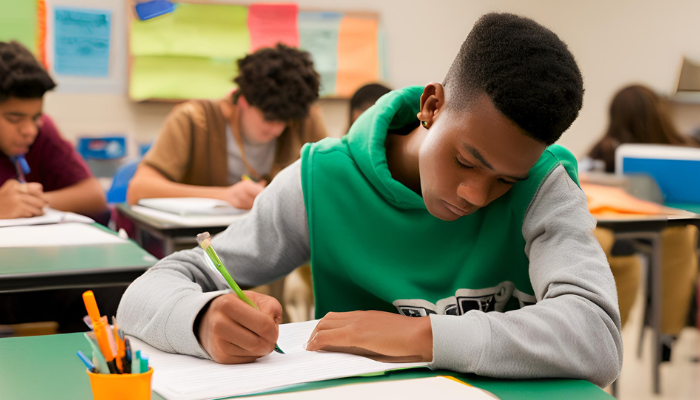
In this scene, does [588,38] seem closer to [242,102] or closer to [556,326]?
[242,102]

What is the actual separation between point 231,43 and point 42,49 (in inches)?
38.4

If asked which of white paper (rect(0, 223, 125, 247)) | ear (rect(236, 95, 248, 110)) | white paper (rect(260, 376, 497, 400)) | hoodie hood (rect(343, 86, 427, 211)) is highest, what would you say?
hoodie hood (rect(343, 86, 427, 211))

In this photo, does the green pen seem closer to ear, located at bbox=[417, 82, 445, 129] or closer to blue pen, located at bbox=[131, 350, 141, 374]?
blue pen, located at bbox=[131, 350, 141, 374]

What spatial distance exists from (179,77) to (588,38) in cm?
274

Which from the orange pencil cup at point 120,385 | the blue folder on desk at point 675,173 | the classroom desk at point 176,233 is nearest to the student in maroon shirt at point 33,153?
the classroom desk at point 176,233

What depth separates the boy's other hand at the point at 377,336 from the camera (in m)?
0.65

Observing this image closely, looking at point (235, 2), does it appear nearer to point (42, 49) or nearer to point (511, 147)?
point (42, 49)

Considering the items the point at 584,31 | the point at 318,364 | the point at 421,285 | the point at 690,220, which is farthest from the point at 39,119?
the point at 584,31

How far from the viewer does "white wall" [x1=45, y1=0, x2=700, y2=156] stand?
3982mm

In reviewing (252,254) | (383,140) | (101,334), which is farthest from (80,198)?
(101,334)

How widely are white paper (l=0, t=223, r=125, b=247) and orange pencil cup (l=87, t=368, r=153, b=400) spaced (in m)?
0.95

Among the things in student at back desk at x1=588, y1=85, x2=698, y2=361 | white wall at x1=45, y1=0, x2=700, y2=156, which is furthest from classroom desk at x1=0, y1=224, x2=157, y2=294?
white wall at x1=45, y1=0, x2=700, y2=156

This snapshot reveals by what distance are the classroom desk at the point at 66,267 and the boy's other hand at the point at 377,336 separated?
1.82 feet

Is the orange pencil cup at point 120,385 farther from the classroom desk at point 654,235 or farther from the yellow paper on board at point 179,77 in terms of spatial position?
the yellow paper on board at point 179,77
